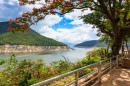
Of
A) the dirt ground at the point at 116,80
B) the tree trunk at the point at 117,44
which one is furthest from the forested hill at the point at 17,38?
the dirt ground at the point at 116,80

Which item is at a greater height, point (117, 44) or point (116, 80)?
point (117, 44)

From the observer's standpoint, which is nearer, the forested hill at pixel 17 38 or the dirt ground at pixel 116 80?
the dirt ground at pixel 116 80

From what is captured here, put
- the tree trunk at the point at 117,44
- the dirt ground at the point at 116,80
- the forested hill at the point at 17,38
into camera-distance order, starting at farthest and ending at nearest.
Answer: the forested hill at the point at 17,38, the tree trunk at the point at 117,44, the dirt ground at the point at 116,80

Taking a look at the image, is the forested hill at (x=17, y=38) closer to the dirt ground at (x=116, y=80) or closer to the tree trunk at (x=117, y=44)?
the tree trunk at (x=117, y=44)

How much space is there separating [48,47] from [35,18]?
3414 inches

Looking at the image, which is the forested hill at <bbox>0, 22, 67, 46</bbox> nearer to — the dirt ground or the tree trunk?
the tree trunk

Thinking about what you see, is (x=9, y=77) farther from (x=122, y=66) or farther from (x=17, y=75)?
(x=122, y=66)

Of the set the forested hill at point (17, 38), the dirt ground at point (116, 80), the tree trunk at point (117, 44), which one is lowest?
the dirt ground at point (116, 80)

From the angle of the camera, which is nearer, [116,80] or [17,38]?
[116,80]

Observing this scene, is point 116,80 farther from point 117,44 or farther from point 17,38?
point 17,38

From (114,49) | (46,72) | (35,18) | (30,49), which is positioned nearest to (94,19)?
(114,49)

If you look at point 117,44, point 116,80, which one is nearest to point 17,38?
point 117,44

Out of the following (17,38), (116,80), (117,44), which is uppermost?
(17,38)

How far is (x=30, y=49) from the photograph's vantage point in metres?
80.1
